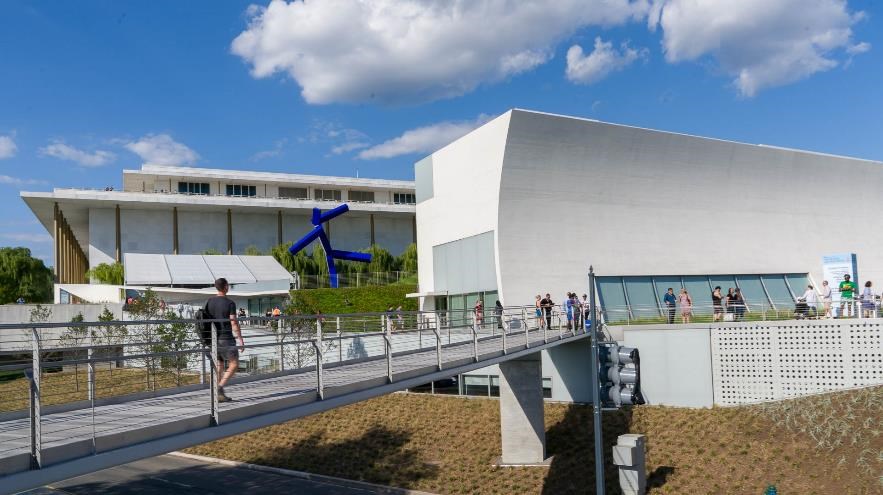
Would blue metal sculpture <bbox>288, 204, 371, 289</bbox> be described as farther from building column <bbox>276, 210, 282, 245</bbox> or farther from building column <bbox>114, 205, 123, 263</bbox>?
building column <bbox>114, 205, 123, 263</bbox>

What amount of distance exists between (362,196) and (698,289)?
44.4 metres

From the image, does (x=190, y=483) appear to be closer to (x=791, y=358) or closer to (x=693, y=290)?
(x=791, y=358)

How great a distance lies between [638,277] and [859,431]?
13791 mm

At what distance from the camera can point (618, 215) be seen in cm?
3097

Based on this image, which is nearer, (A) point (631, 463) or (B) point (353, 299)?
(A) point (631, 463)

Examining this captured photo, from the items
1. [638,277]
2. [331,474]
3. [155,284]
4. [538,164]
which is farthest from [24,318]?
[638,277]

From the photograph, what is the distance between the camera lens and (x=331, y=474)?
23516 mm

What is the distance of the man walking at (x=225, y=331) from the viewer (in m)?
8.38

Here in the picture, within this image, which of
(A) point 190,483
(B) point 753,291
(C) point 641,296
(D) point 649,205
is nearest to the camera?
(A) point 190,483

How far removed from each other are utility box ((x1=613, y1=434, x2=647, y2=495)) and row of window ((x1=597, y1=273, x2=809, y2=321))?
34.7 feet

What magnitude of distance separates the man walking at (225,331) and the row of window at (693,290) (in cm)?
2178

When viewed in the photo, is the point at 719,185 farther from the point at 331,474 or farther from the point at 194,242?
the point at 194,242

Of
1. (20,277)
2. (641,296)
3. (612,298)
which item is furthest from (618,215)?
(20,277)

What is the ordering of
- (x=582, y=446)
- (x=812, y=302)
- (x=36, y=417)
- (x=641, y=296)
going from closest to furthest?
(x=36, y=417) < (x=812, y=302) < (x=582, y=446) < (x=641, y=296)
